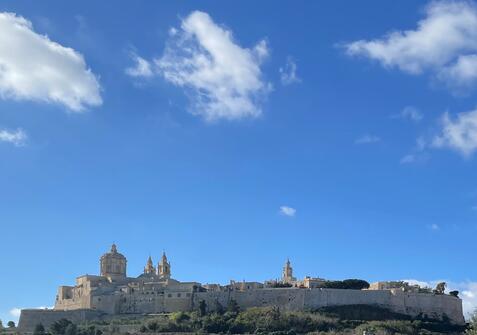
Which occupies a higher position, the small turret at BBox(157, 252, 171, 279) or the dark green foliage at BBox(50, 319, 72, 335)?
the small turret at BBox(157, 252, 171, 279)

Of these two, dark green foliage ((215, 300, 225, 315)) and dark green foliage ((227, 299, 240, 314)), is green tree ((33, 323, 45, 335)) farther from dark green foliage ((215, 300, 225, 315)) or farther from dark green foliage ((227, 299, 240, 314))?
dark green foliage ((227, 299, 240, 314))

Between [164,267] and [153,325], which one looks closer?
[153,325]

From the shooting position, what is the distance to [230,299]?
76.8m

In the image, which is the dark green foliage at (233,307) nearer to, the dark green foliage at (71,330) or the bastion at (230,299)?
the bastion at (230,299)

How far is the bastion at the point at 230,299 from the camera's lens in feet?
249

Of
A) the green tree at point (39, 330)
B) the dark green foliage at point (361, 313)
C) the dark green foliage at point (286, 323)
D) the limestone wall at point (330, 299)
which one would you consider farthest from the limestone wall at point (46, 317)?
the dark green foliage at point (361, 313)

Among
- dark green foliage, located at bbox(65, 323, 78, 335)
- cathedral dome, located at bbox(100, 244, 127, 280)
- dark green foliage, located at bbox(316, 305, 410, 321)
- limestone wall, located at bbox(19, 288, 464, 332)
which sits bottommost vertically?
dark green foliage, located at bbox(65, 323, 78, 335)

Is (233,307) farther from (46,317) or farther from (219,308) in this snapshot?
(46,317)

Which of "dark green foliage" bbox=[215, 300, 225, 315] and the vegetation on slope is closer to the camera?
the vegetation on slope

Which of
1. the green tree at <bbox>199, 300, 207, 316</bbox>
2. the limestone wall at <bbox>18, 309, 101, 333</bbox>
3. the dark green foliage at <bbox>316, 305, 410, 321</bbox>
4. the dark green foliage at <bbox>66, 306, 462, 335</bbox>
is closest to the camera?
the dark green foliage at <bbox>66, 306, 462, 335</bbox>

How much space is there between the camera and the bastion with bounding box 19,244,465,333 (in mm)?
75812

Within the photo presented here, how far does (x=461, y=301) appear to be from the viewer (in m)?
81.9

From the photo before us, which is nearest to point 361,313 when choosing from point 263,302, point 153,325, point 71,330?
point 263,302

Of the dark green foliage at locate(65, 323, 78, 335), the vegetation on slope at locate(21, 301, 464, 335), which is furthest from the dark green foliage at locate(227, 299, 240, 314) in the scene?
the dark green foliage at locate(65, 323, 78, 335)
